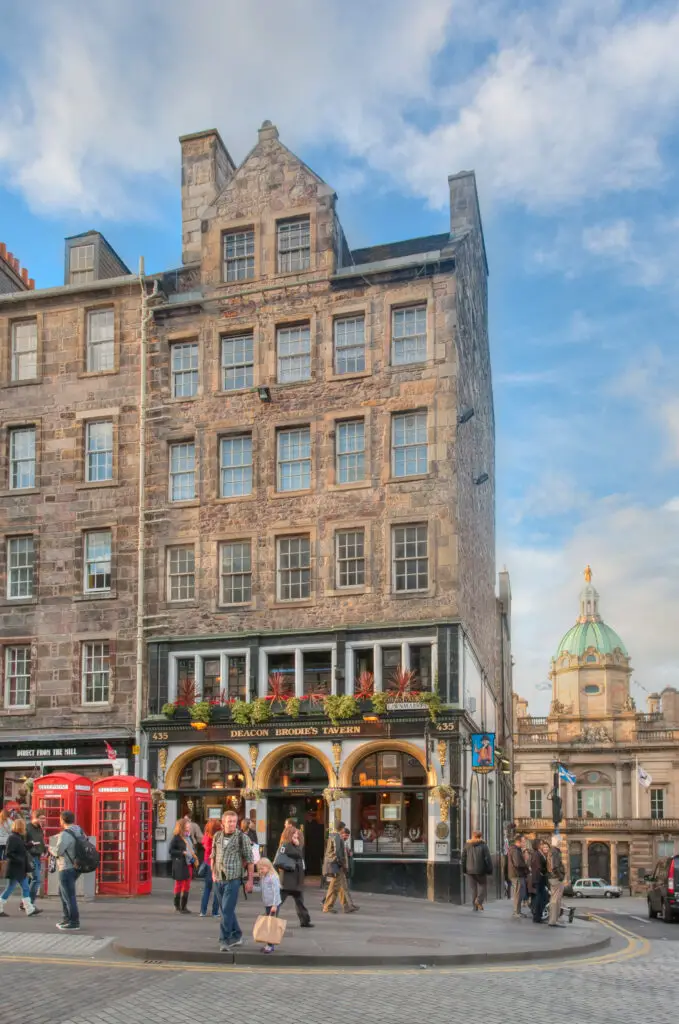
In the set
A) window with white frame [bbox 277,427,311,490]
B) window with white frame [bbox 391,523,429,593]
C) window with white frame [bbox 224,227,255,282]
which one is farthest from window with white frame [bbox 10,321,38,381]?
window with white frame [bbox 391,523,429,593]

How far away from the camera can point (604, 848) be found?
327 ft

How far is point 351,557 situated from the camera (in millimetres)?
35125

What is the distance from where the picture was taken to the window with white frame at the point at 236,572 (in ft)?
119

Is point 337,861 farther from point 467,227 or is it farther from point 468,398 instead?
point 467,227

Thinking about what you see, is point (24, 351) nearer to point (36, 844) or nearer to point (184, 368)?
point (184, 368)

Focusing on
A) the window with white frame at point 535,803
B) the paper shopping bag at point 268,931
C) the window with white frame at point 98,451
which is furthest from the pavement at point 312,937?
the window with white frame at point 535,803

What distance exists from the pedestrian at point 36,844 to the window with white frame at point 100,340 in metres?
17.7

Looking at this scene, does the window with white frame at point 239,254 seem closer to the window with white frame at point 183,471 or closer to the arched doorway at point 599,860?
the window with white frame at point 183,471

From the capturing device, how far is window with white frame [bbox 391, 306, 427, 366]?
1403 inches

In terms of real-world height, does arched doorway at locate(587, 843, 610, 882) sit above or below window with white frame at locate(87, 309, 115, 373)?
below

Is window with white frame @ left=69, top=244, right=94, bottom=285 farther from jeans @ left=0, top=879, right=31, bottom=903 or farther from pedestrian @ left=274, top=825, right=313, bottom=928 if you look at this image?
pedestrian @ left=274, top=825, right=313, bottom=928

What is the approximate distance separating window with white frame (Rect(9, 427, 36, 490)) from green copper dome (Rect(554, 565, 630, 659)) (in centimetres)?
9583

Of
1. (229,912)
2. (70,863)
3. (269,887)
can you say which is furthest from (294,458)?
(229,912)

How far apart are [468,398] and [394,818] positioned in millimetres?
13325
